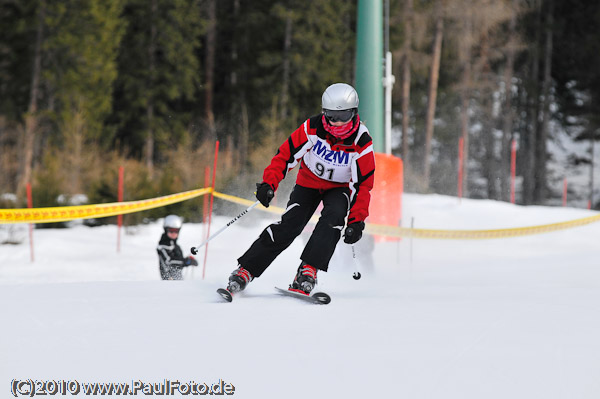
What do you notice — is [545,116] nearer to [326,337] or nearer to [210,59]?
[210,59]

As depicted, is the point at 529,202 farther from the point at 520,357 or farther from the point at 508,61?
the point at 520,357

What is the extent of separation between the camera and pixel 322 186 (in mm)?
4945

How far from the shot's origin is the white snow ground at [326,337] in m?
2.91

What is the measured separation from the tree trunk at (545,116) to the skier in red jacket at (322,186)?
29.9 m

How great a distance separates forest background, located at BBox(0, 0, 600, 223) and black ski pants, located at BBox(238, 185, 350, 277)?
1411 centimetres

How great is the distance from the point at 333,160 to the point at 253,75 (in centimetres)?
2796

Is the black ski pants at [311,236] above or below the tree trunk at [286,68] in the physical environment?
below

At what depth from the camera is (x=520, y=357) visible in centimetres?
323

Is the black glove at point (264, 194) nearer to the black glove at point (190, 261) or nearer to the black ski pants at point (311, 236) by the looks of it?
the black ski pants at point (311, 236)

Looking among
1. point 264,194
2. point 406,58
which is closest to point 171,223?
point 264,194

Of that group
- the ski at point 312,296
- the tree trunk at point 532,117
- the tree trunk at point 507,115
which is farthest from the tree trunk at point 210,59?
the ski at point 312,296

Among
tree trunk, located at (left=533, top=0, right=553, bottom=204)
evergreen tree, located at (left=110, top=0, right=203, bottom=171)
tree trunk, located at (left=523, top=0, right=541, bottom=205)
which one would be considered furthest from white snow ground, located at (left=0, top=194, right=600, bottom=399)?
tree trunk, located at (left=523, top=0, right=541, bottom=205)

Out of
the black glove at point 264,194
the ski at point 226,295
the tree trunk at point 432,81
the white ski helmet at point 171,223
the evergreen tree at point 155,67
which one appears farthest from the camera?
the evergreen tree at point 155,67

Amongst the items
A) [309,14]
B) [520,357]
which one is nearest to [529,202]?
[309,14]
